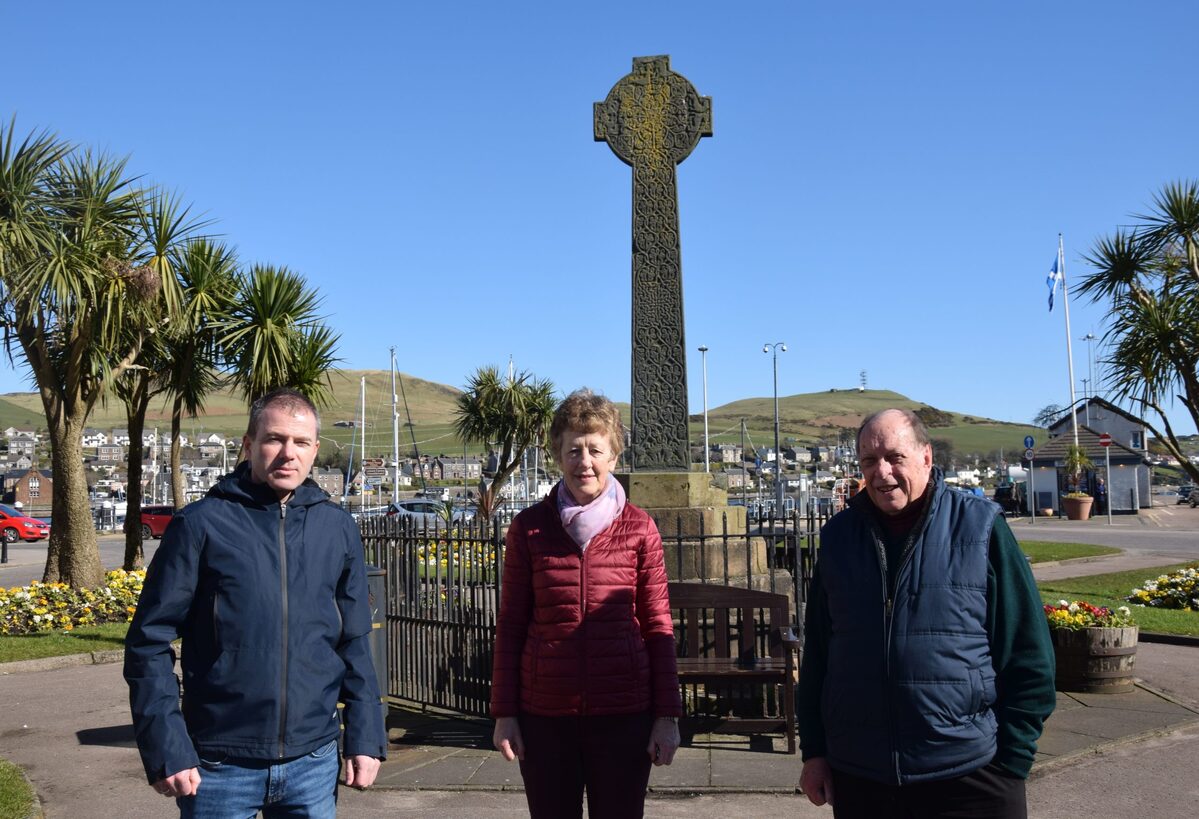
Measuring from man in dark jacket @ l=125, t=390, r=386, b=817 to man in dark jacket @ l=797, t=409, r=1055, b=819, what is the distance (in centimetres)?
141

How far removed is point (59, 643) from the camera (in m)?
11.5

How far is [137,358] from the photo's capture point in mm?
15930

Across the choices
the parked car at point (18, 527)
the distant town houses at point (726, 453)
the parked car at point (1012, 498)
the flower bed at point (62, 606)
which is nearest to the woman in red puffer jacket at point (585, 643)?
the flower bed at point (62, 606)

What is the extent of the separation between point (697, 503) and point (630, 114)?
10.9 ft

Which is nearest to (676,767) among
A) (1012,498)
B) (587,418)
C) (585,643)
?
(585,643)

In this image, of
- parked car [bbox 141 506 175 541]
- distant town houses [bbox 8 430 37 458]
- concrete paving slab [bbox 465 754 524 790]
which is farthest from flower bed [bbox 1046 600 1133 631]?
distant town houses [bbox 8 430 37 458]

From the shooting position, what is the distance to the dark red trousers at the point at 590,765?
3469 mm

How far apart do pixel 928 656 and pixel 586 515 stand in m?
1.19

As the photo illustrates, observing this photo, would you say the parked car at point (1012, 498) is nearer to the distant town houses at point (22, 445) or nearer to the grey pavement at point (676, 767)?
the grey pavement at point (676, 767)

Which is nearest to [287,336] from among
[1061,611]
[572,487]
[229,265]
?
[229,265]

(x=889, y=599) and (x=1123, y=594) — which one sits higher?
(x=889, y=599)

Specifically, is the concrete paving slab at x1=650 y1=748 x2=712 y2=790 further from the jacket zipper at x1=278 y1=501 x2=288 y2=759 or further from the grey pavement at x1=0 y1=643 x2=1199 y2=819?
the jacket zipper at x1=278 y1=501 x2=288 y2=759

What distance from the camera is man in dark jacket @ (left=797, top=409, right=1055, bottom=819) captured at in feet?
9.59

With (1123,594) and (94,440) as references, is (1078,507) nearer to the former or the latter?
(1123,594)
